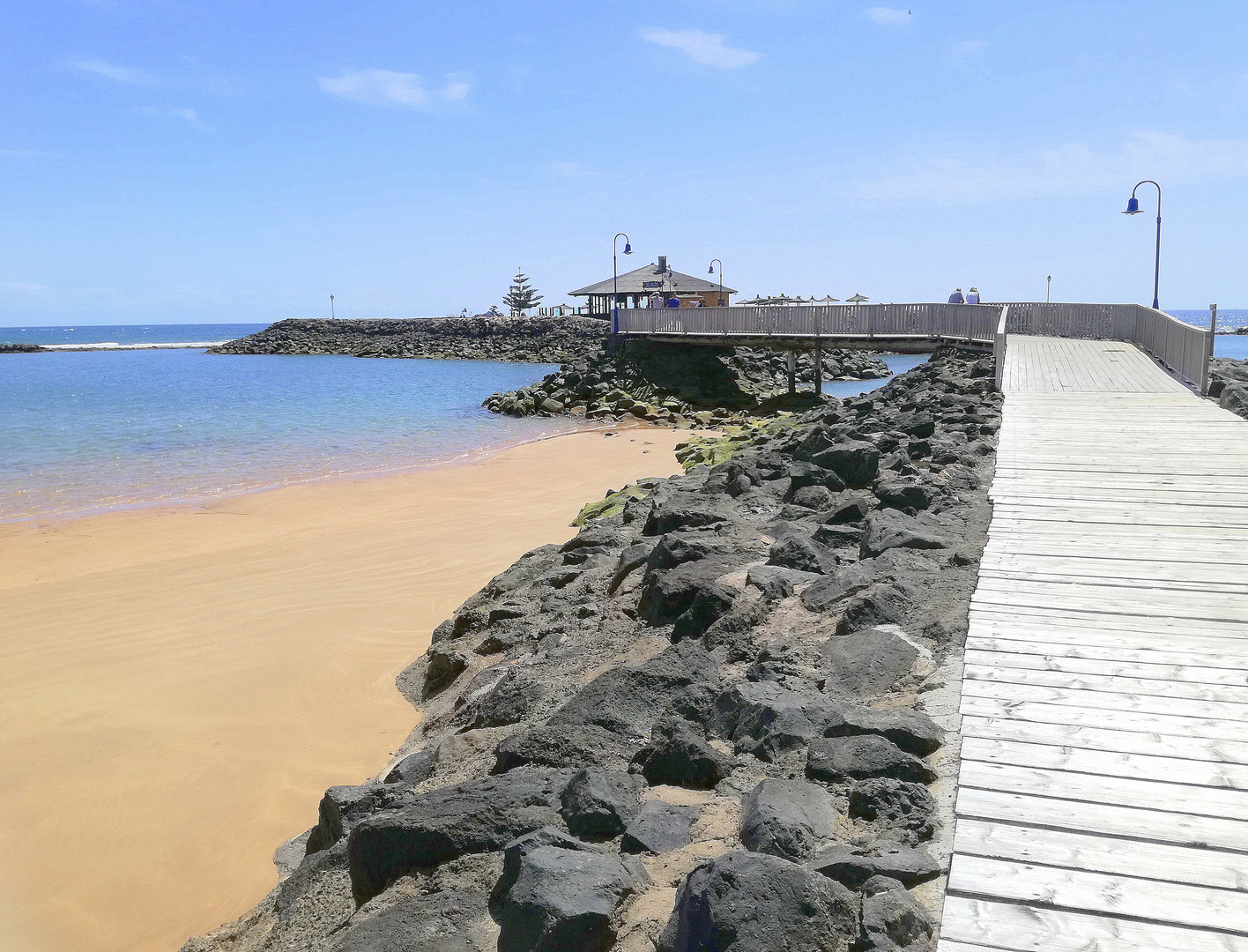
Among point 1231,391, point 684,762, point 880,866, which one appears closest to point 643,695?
point 684,762

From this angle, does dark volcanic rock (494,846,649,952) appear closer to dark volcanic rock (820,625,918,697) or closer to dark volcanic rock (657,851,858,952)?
dark volcanic rock (657,851,858,952)

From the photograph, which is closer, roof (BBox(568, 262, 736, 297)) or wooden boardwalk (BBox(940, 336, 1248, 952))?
wooden boardwalk (BBox(940, 336, 1248, 952))

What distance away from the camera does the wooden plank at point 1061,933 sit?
2328 millimetres

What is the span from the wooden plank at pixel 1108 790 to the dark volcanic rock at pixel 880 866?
1.42 feet

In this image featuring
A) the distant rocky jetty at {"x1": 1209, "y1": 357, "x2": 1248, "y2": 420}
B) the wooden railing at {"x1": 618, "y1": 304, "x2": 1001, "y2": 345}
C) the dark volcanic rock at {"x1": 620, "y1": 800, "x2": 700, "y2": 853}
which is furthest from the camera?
the wooden railing at {"x1": 618, "y1": 304, "x2": 1001, "y2": 345}

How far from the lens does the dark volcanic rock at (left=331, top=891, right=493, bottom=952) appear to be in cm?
290

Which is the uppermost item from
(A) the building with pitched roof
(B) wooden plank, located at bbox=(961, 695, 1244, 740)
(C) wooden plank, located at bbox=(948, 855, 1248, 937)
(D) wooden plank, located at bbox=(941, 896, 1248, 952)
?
(A) the building with pitched roof

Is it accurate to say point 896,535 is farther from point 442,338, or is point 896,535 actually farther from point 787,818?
point 442,338

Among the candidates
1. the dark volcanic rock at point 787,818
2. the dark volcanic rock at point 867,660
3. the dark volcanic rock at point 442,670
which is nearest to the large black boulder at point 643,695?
the dark volcanic rock at point 867,660

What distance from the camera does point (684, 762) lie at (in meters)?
3.68

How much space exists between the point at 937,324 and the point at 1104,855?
84.4 ft

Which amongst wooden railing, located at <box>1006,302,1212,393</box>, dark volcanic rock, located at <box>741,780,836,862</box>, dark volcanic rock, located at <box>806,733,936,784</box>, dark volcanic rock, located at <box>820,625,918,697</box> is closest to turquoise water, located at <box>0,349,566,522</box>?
wooden railing, located at <box>1006,302,1212,393</box>

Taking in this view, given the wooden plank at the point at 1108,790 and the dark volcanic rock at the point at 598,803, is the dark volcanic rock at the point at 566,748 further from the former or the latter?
the wooden plank at the point at 1108,790

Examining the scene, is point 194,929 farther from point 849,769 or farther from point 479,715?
Answer: point 849,769
